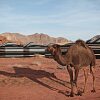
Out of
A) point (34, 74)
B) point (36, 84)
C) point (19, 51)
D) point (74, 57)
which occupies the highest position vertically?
point (74, 57)

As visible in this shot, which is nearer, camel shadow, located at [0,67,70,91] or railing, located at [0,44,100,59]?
camel shadow, located at [0,67,70,91]

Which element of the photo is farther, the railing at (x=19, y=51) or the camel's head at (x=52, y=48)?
the railing at (x=19, y=51)

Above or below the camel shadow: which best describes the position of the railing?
above

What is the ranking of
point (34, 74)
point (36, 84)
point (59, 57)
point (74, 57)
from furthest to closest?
point (34, 74), point (36, 84), point (74, 57), point (59, 57)

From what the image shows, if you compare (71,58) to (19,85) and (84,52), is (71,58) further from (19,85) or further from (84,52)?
(19,85)

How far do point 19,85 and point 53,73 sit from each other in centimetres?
279

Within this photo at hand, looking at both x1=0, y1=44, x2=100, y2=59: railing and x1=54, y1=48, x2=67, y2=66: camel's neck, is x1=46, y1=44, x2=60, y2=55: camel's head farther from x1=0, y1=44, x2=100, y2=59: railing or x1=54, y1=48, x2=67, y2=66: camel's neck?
x1=0, y1=44, x2=100, y2=59: railing

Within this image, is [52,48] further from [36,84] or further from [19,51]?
[19,51]

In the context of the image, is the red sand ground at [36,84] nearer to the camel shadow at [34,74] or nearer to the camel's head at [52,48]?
the camel shadow at [34,74]

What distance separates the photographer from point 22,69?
18.5 m

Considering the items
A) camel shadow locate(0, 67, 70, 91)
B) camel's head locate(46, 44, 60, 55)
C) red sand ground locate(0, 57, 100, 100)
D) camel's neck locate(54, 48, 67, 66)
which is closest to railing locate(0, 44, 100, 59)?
red sand ground locate(0, 57, 100, 100)

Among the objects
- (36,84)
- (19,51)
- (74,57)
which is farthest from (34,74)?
(19,51)

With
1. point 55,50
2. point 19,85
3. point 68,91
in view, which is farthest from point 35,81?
point 55,50

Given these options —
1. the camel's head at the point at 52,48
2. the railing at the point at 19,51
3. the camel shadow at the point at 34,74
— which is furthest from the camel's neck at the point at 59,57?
the railing at the point at 19,51
